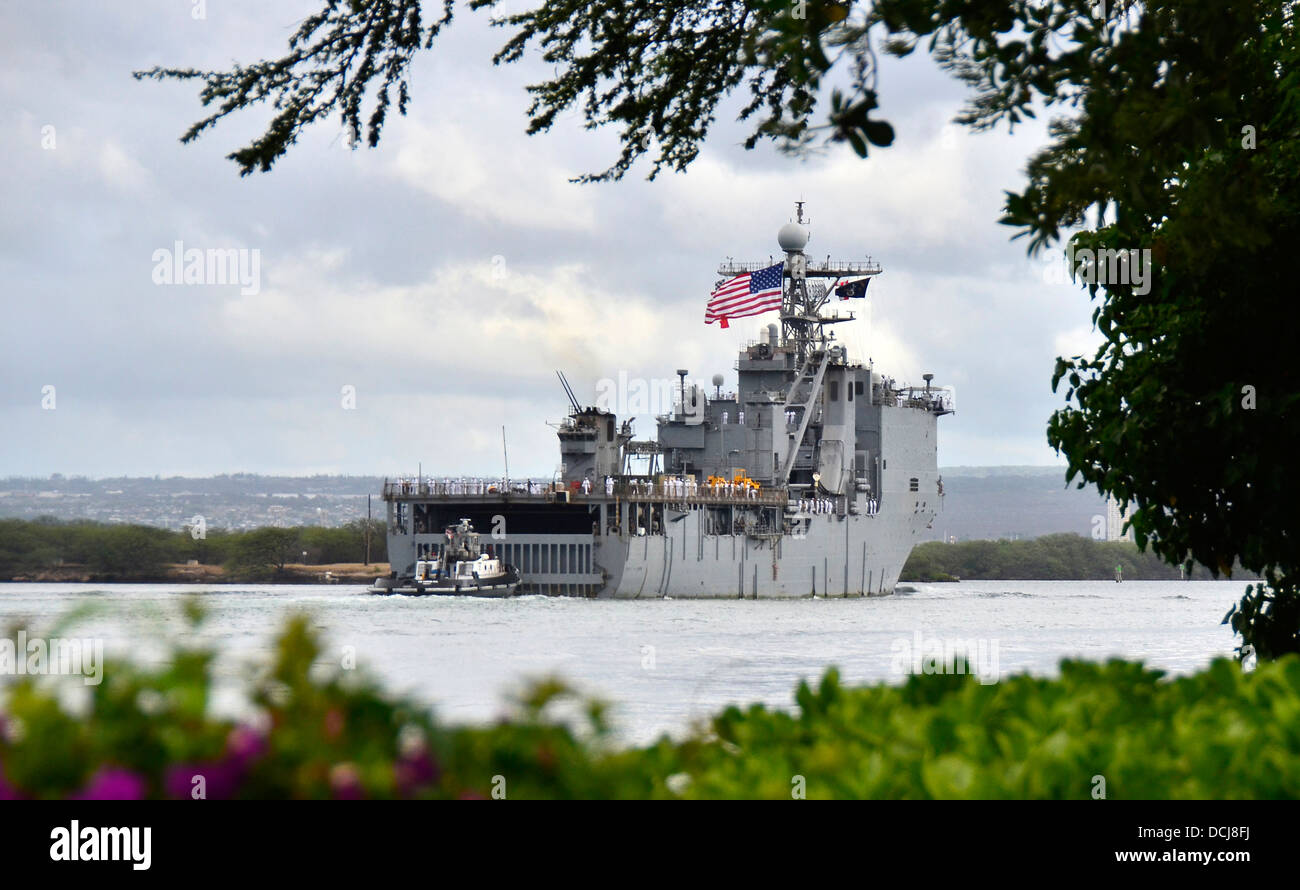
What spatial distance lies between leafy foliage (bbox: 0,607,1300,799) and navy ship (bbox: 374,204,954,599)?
60.0m

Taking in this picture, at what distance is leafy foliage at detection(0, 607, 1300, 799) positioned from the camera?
2.42m

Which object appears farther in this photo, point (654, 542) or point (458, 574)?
point (654, 542)

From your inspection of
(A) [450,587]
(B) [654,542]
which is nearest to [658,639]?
(A) [450,587]

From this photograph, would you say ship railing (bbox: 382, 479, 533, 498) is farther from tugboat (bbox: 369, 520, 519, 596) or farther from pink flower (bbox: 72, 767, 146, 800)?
pink flower (bbox: 72, 767, 146, 800)

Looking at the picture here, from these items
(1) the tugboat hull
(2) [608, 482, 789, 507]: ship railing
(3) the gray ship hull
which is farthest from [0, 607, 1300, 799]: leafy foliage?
(2) [608, 482, 789, 507]: ship railing

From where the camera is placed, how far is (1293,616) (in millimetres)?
10523

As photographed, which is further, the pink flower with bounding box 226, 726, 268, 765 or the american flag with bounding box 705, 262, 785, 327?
the american flag with bounding box 705, 262, 785, 327

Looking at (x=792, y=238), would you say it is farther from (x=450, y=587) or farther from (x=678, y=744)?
(x=678, y=744)

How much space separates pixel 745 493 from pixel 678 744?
70.1m

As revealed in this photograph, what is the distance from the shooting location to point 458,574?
62438 mm

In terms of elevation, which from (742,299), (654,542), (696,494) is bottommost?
(654,542)
